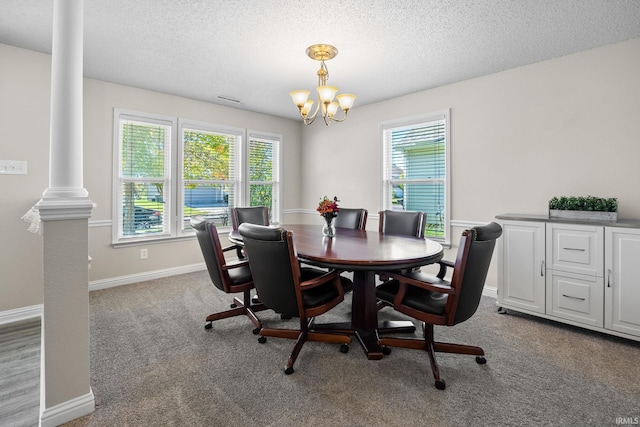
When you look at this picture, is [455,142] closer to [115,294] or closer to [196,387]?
[196,387]

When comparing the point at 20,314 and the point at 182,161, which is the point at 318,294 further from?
the point at 182,161

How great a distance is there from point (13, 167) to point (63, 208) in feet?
7.39

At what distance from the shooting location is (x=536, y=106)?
3.27 m

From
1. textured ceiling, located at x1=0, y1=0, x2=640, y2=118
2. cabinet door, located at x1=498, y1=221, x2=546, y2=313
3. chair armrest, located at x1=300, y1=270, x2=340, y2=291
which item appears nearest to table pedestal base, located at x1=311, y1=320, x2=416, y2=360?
chair armrest, located at x1=300, y1=270, x2=340, y2=291

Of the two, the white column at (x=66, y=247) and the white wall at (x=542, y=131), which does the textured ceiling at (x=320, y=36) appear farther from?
the white column at (x=66, y=247)

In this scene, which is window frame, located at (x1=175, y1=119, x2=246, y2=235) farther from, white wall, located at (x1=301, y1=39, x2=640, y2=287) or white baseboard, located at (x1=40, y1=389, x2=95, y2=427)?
white baseboard, located at (x1=40, y1=389, x2=95, y2=427)

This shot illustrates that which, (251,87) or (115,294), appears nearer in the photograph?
(115,294)

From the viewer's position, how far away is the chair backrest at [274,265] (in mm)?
2012

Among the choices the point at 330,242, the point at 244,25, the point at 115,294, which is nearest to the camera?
the point at 244,25

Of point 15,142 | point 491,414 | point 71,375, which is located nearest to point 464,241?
point 491,414

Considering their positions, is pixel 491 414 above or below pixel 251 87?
below

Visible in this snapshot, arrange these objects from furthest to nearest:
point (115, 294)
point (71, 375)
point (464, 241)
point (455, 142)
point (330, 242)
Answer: point (455, 142), point (115, 294), point (330, 242), point (464, 241), point (71, 375)

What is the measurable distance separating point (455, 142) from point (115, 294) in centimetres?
447

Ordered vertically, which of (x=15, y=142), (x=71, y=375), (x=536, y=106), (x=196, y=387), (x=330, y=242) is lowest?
(x=196, y=387)
